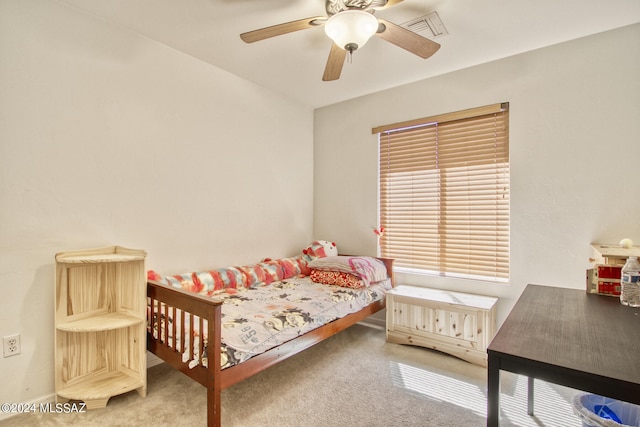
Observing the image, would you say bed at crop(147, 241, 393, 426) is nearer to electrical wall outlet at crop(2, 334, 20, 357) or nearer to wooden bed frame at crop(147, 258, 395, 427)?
wooden bed frame at crop(147, 258, 395, 427)

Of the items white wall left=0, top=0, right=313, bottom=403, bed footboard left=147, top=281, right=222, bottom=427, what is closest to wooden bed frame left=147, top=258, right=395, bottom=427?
bed footboard left=147, top=281, right=222, bottom=427

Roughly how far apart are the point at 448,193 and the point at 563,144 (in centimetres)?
92

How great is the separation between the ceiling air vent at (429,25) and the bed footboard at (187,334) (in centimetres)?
211

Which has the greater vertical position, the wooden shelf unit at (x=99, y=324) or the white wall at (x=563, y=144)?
the white wall at (x=563, y=144)

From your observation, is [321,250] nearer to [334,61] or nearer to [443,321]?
[443,321]

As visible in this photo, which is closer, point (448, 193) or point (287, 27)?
point (287, 27)

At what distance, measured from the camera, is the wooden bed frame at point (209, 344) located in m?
1.57

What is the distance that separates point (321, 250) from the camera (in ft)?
11.2

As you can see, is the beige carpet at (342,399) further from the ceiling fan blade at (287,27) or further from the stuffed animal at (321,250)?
the ceiling fan blade at (287,27)

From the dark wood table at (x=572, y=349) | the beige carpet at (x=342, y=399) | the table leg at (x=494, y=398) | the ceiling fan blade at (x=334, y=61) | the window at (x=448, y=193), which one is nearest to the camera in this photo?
the dark wood table at (x=572, y=349)

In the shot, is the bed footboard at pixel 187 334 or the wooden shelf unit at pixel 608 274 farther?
the wooden shelf unit at pixel 608 274

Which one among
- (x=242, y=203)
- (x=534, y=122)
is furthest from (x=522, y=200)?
(x=242, y=203)

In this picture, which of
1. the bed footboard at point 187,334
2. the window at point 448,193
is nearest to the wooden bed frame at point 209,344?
the bed footboard at point 187,334

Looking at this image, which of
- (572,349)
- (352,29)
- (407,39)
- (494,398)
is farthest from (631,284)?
(352,29)
